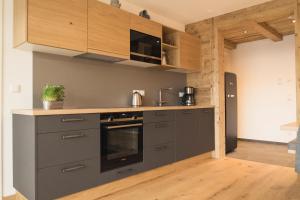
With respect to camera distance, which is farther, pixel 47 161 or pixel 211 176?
pixel 211 176

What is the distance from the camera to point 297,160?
1.75 m

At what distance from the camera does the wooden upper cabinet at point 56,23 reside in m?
2.11

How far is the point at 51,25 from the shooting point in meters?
2.23

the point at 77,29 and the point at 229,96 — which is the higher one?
the point at 77,29

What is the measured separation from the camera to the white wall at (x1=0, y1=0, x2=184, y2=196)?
2258 mm

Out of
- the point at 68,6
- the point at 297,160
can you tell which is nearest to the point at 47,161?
the point at 68,6

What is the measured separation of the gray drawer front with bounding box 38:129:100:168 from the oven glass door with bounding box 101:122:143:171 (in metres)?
0.12

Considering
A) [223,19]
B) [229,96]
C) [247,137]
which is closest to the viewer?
[223,19]

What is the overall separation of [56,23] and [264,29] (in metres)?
3.70

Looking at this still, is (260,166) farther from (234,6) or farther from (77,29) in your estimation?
(77,29)

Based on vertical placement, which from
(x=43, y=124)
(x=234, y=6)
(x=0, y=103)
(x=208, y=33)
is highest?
(x=234, y=6)

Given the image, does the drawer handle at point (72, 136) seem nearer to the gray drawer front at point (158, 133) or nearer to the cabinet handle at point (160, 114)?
the gray drawer front at point (158, 133)

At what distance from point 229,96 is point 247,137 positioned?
1834mm

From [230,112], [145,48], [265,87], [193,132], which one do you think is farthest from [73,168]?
[265,87]
